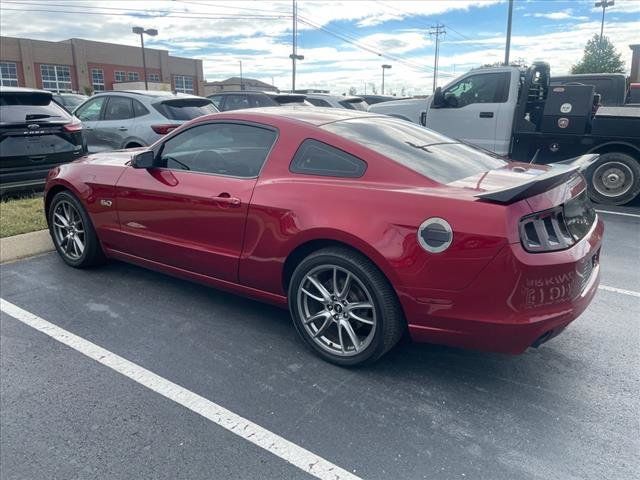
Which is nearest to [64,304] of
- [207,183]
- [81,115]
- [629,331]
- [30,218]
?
[207,183]

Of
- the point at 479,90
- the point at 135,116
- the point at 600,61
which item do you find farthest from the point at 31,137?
the point at 600,61

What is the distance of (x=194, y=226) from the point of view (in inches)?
149

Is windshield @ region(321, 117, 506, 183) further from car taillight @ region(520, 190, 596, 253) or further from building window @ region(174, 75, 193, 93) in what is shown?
building window @ region(174, 75, 193, 93)

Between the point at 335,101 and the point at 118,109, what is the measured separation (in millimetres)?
6254

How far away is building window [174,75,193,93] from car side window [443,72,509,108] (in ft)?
230

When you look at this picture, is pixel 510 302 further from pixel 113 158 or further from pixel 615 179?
pixel 615 179

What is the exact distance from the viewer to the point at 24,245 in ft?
18.3

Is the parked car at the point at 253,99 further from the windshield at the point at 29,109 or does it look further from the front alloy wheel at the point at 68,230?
the front alloy wheel at the point at 68,230

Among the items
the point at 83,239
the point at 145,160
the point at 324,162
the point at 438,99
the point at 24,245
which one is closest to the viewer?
the point at 324,162

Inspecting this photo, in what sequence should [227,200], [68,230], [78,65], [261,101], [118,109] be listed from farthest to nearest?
1. [78,65]
2. [261,101]
3. [118,109]
4. [68,230]
5. [227,200]

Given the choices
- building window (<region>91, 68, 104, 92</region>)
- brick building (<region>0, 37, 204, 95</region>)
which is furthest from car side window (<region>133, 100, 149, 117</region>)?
building window (<region>91, 68, 104, 92</region>)

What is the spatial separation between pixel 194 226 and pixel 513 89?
23.6 ft

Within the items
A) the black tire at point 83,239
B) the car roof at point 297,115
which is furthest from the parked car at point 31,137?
the car roof at point 297,115

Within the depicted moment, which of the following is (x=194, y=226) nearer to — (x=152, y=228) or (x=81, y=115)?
(x=152, y=228)
